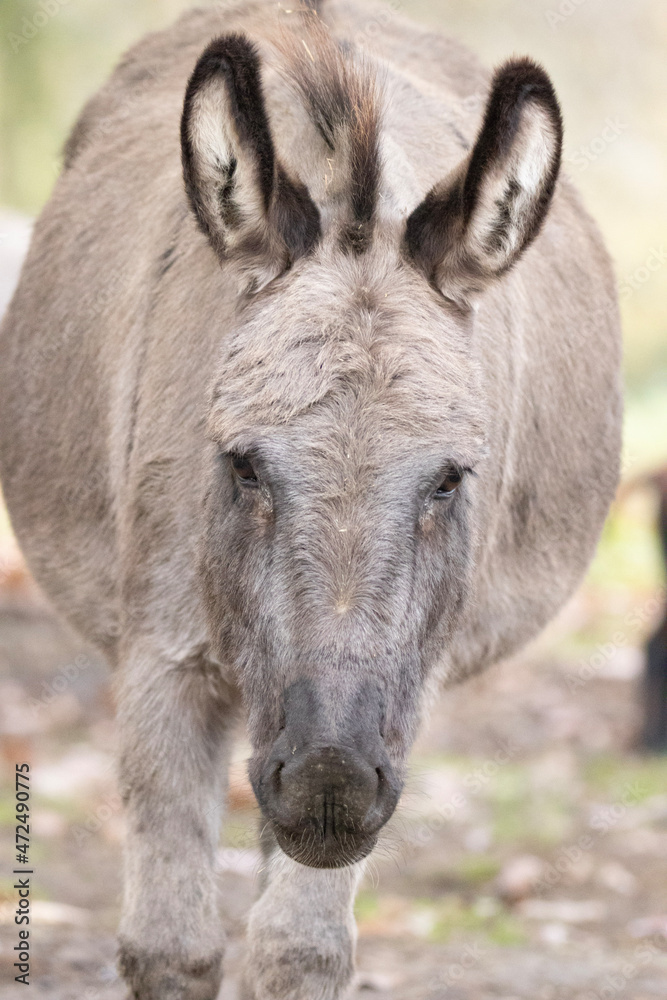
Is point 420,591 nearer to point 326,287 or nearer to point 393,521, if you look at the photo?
point 393,521

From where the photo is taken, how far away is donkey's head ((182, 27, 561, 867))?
2918 mm

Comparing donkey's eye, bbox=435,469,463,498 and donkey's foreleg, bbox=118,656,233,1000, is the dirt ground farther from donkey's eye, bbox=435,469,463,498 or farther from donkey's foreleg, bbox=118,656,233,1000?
donkey's eye, bbox=435,469,463,498

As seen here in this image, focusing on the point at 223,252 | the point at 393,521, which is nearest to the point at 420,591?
the point at 393,521

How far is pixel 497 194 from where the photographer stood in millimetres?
3408

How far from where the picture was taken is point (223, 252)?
350 centimetres

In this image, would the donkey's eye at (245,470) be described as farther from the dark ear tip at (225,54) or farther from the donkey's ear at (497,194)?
the dark ear tip at (225,54)

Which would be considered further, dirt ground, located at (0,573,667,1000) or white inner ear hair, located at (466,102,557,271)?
dirt ground, located at (0,573,667,1000)

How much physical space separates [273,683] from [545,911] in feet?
14.0

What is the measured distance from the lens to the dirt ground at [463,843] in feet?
18.0

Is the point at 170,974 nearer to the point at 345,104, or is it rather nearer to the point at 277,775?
the point at 277,775

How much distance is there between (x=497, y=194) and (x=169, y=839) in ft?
7.25

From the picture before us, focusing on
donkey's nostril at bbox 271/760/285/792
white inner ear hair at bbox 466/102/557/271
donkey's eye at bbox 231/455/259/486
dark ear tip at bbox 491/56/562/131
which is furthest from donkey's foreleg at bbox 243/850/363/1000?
dark ear tip at bbox 491/56/562/131

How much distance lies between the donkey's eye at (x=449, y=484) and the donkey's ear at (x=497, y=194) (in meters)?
0.58

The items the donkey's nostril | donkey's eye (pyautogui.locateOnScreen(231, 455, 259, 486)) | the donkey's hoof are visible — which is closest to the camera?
the donkey's nostril
